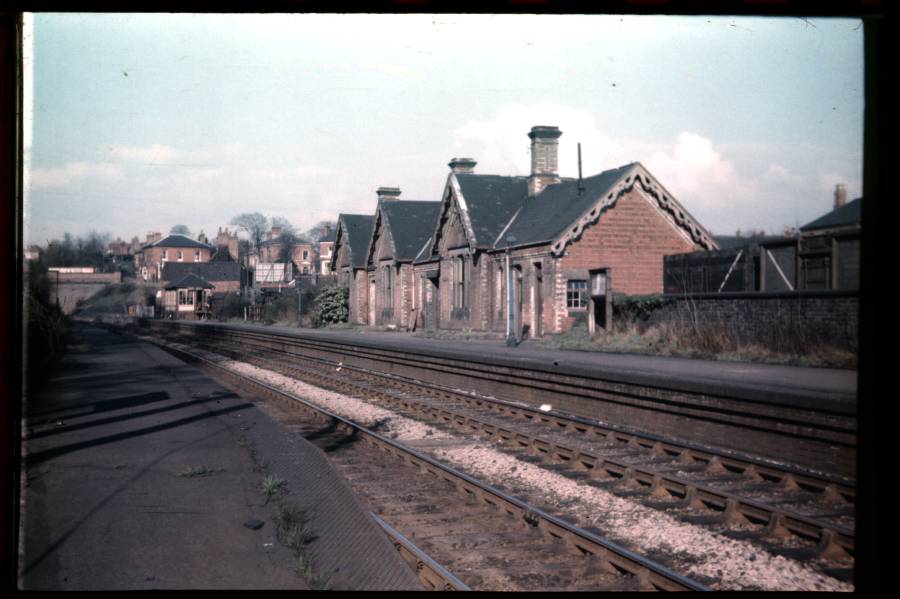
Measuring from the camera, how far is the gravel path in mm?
5527

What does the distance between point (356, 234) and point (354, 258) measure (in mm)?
2823

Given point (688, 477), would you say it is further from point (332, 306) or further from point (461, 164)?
point (332, 306)

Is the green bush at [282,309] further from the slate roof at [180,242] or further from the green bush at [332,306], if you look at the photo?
the slate roof at [180,242]

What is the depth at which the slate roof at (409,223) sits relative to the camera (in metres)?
46.5

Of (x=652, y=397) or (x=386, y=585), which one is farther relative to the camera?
(x=652, y=397)

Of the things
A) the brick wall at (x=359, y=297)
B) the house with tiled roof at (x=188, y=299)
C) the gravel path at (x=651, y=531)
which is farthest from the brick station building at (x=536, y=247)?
the house with tiled roof at (x=188, y=299)

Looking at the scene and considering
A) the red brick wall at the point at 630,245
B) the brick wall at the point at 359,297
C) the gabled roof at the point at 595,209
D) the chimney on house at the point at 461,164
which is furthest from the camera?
the brick wall at the point at 359,297

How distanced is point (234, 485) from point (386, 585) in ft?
10.8

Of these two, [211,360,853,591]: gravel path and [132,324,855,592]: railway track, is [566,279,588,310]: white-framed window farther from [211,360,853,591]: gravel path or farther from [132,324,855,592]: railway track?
[211,360,853,591]: gravel path

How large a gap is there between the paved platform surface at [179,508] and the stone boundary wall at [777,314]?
1198cm

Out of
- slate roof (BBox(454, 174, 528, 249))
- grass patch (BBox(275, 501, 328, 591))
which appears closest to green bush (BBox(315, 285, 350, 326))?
slate roof (BBox(454, 174, 528, 249))

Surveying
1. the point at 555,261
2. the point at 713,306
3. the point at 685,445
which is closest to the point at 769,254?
the point at 713,306

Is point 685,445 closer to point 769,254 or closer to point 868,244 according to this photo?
point 868,244
